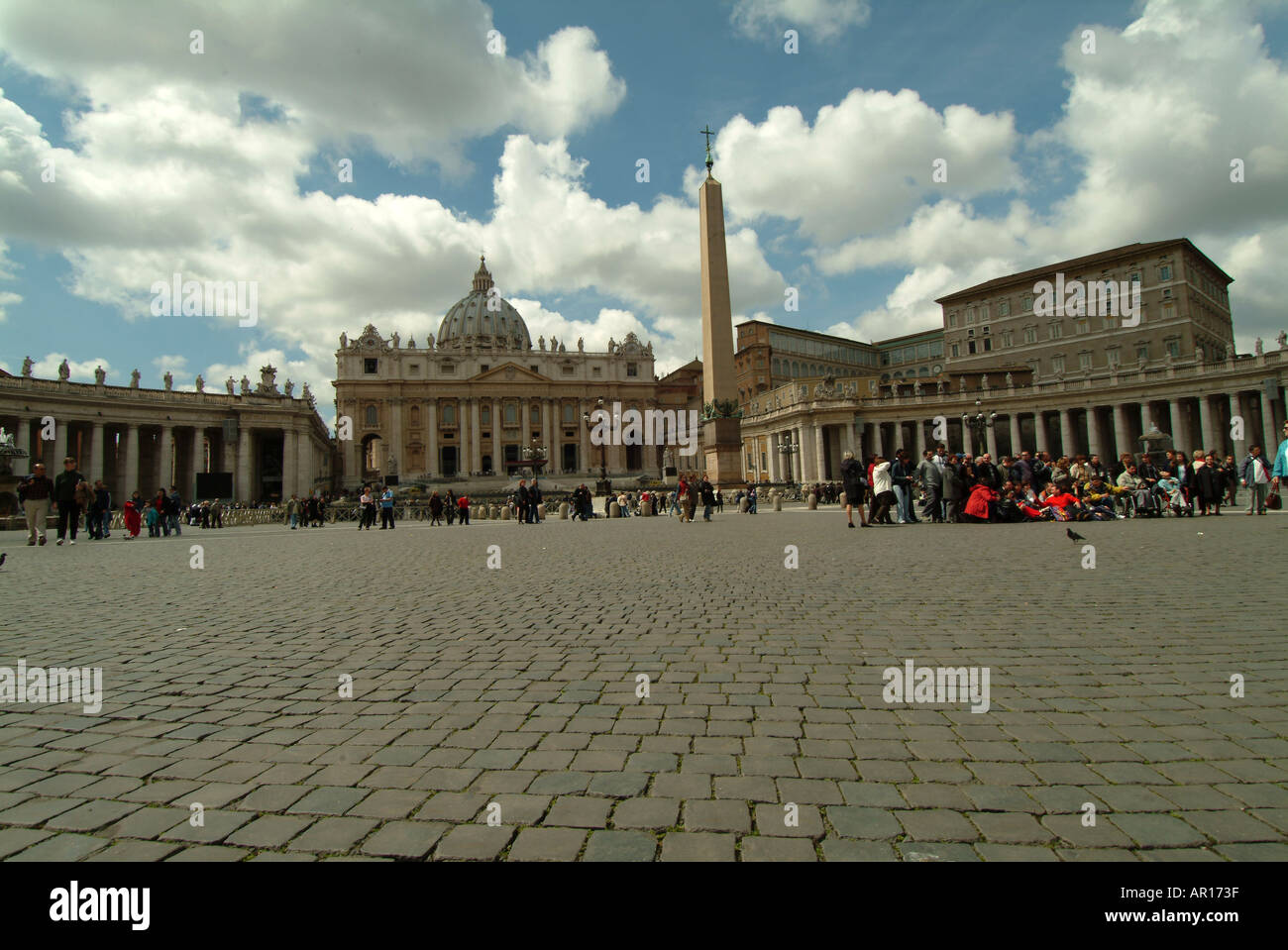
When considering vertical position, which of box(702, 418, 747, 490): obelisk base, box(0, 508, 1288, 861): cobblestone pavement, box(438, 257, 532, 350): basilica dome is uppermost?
box(438, 257, 532, 350): basilica dome

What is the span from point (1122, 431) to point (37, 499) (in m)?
61.0

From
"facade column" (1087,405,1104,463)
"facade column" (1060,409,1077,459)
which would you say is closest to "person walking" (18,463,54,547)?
"facade column" (1087,405,1104,463)

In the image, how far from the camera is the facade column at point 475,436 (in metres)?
85.3

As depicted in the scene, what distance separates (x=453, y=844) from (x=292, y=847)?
0.52 metres

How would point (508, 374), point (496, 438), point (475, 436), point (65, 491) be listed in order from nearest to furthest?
point (65, 491), point (475, 436), point (496, 438), point (508, 374)

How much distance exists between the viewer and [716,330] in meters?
28.1

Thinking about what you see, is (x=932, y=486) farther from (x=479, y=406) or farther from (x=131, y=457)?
(x=479, y=406)

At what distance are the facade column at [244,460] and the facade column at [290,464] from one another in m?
3.27

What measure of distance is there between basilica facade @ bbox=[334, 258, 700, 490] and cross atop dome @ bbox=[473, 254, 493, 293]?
26147 millimetres

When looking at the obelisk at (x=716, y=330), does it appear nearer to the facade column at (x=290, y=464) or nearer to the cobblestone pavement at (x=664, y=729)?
the cobblestone pavement at (x=664, y=729)

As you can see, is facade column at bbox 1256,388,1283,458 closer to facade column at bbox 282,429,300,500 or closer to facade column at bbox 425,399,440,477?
facade column at bbox 282,429,300,500

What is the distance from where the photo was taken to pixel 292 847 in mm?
2131

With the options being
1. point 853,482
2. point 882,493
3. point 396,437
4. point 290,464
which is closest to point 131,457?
point 290,464

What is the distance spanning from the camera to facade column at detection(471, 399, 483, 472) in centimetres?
8531
